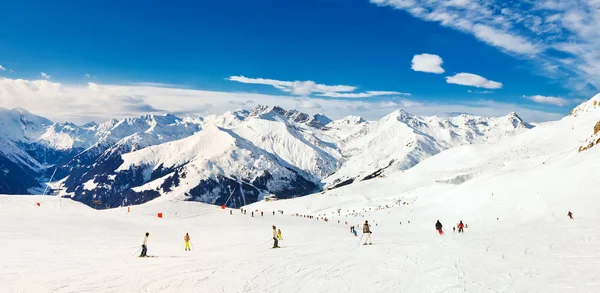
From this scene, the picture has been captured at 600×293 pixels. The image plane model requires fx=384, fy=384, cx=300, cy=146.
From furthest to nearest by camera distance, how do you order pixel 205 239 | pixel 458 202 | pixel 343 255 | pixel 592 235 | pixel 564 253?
pixel 458 202 → pixel 205 239 → pixel 592 235 → pixel 343 255 → pixel 564 253

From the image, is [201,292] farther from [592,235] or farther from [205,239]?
[592,235]

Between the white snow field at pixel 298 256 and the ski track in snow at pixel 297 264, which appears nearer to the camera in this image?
the ski track in snow at pixel 297 264

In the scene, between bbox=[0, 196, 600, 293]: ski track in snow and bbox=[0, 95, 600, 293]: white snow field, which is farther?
bbox=[0, 95, 600, 293]: white snow field

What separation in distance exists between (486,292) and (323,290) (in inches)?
294

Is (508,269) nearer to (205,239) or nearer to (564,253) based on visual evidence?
(564,253)

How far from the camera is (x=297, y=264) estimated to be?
25.0m

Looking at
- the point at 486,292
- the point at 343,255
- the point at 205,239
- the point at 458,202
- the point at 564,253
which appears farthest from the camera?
the point at 458,202

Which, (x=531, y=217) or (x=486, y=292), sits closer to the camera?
(x=486, y=292)

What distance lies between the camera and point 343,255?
1126 inches

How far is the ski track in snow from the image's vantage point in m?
18.8

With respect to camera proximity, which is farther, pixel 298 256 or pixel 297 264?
pixel 298 256

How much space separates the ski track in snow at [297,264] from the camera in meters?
18.8

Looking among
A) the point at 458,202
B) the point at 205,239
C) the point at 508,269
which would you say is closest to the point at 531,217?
the point at 458,202

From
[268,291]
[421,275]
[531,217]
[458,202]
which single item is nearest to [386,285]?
[421,275]
